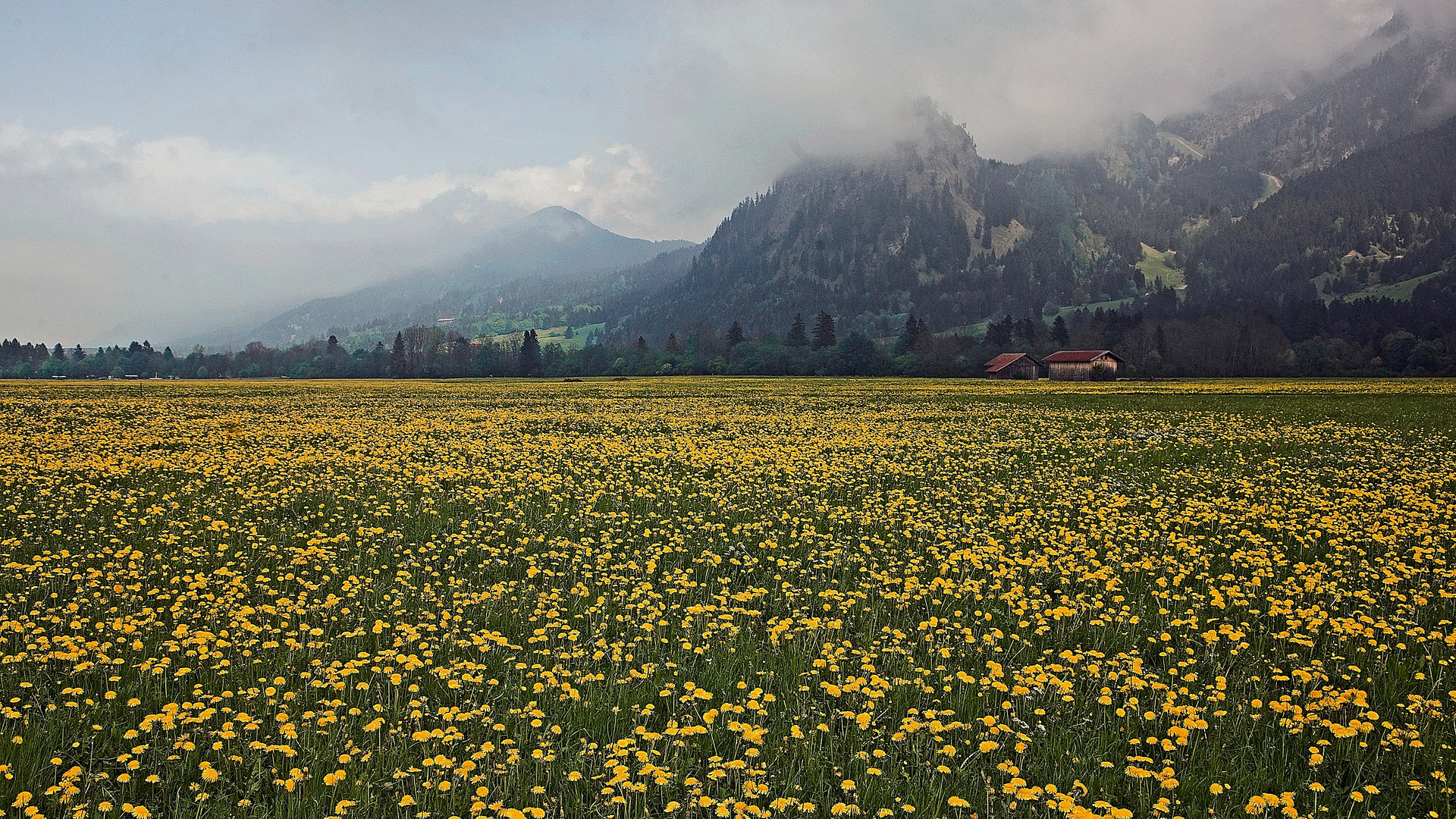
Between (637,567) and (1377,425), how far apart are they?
37.6 m

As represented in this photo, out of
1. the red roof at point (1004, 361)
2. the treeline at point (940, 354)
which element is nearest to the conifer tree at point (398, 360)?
the treeline at point (940, 354)

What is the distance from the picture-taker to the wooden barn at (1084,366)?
114438mm

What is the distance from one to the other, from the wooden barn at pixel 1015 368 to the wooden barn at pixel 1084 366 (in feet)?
26.9

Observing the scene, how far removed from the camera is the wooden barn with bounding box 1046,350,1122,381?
114438 mm

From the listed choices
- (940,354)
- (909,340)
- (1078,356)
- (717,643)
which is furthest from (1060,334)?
(717,643)

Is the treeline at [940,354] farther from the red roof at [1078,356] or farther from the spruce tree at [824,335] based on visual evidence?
the red roof at [1078,356]

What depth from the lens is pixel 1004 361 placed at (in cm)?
13025

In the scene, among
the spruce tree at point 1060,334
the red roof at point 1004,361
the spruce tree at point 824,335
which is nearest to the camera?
the red roof at point 1004,361

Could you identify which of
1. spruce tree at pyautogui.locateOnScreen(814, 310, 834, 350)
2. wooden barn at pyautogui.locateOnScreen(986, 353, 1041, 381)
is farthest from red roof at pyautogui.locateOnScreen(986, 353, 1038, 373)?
spruce tree at pyautogui.locateOnScreen(814, 310, 834, 350)

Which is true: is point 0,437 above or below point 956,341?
below

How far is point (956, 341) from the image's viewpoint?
146 m

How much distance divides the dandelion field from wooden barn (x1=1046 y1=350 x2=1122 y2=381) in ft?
340

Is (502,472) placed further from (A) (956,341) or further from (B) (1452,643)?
(A) (956,341)

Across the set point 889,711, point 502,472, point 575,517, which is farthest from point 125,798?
point 502,472
